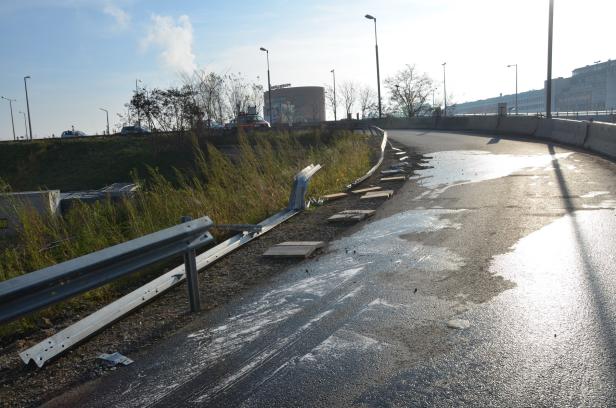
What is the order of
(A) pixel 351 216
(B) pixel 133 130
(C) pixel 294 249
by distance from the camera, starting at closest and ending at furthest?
(C) pixel 294 249 → (A) pixel 351 216 → (B) pixel 133 130

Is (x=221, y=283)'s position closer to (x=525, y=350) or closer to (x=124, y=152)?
(x=525, y=350)

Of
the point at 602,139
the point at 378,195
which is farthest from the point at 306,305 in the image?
the point at 602,139

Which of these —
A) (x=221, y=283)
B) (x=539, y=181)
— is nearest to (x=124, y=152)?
(x=539, y=181)

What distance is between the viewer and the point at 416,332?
4.28 m

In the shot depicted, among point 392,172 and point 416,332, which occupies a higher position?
point 392,172

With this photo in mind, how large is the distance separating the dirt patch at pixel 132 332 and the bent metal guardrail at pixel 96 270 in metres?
0.43

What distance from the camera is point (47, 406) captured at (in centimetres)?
346

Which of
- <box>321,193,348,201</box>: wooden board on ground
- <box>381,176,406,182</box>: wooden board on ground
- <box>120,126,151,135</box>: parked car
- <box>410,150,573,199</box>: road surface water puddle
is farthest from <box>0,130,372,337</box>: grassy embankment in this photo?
<box>120,126,151,135</box>: parked car

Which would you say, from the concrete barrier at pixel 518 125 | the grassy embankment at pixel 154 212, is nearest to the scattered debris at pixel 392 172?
the grassy embankment at pixel 154 212

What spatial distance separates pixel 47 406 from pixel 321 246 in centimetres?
454

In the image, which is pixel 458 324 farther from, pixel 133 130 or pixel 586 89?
pixel 586 89

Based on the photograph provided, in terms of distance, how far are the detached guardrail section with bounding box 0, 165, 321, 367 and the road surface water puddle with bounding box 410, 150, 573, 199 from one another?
709 cm

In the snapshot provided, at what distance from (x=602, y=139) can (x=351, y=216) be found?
1249cm

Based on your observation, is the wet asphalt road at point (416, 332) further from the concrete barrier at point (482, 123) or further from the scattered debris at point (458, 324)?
the concrete barrier at point (482, 123)
